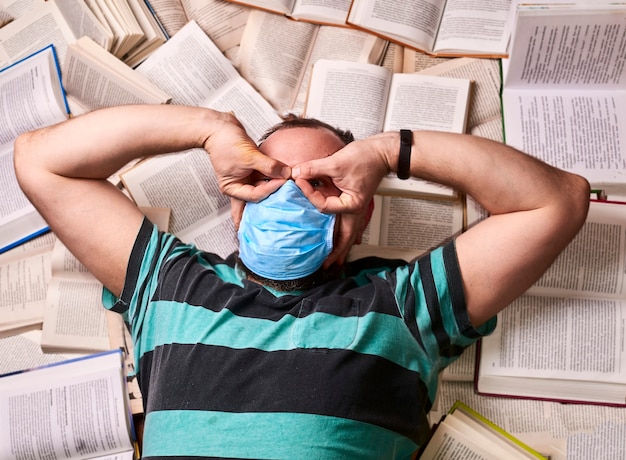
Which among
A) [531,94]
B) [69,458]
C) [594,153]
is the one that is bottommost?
[69,458]

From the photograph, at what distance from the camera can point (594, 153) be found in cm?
151

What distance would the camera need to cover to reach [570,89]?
5.25ft

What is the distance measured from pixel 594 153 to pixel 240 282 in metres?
0.97

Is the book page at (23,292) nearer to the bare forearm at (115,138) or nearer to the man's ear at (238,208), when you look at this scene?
the bare forearm at (115,138)

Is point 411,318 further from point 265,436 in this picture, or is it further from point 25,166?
point 25,166

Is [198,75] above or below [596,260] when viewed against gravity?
above

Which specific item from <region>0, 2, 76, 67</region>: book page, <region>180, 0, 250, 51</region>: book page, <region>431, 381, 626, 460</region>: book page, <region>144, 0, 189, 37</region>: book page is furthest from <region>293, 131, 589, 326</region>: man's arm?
<region>0, 2, 76, 67</region>: book page

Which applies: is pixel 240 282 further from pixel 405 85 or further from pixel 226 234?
pixel 405 85

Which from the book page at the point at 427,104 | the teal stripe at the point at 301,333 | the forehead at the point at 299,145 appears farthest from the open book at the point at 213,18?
the teal stripe at the point at 301,333

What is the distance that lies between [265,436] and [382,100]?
37.9 inches

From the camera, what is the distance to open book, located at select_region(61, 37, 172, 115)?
1621mm

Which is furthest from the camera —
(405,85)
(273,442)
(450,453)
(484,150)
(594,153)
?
(405,85)

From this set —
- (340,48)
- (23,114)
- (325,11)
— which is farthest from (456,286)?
(23,114)

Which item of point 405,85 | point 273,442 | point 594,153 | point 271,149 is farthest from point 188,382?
point 594,153
